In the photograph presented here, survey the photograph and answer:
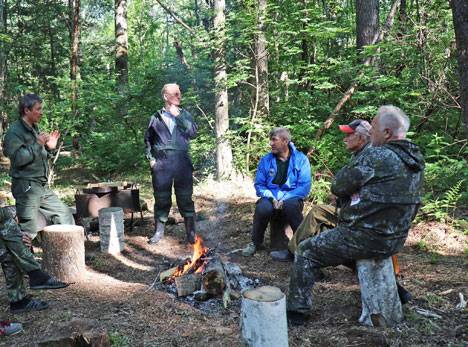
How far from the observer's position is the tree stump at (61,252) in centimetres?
477

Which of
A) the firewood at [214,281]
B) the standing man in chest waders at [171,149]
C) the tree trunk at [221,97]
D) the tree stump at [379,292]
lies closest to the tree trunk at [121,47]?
the tree trunk at [221,97]

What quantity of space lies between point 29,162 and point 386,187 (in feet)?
12.8

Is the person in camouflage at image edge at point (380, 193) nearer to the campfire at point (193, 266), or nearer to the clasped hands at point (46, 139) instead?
the campfire at point (193, 266)

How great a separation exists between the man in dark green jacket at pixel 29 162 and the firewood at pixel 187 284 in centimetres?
199

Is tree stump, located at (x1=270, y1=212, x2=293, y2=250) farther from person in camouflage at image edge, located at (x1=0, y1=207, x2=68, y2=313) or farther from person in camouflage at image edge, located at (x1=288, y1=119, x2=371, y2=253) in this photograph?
person in camouflage at image edge, located at (x1=0, y1=207, x2=68, y2=313)

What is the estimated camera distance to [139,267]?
5438mm

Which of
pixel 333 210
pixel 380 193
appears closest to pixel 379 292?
pixel 380 193

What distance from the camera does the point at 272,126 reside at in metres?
9.44

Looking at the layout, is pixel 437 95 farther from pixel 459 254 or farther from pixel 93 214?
pixel 93 214

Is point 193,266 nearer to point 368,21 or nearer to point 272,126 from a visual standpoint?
point 272,126

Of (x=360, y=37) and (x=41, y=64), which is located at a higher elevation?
(x=41, y=64)

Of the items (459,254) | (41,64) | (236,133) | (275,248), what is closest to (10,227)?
(275,248)

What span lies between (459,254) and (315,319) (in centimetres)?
245

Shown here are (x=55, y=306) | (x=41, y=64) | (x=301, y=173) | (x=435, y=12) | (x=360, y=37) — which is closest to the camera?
(x=55, y=306)
